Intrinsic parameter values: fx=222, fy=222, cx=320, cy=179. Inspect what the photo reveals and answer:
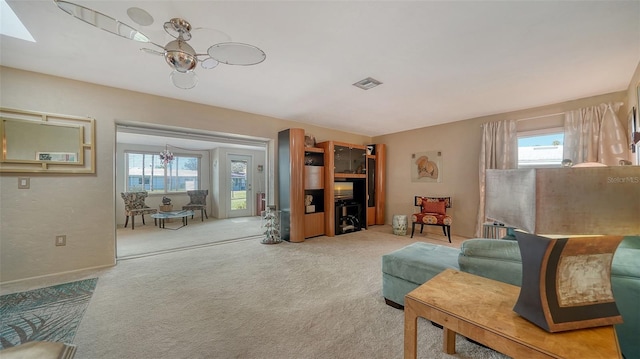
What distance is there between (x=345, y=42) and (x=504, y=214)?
1.87 m

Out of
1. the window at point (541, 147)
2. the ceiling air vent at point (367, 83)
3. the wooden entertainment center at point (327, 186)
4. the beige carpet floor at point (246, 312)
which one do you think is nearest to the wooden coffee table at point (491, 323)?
the beige carpet floor at point (246, 312)

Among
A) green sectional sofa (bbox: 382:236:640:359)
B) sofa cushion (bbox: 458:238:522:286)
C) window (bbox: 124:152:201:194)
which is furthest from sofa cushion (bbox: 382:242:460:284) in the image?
window (bbox: 124:152:201:194)

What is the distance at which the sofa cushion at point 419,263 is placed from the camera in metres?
1.80

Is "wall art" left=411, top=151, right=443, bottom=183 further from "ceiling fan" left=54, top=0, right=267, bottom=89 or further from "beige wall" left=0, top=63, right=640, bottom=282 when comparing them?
"ceiling fan" left=54, top=0, right=267, bottom=89

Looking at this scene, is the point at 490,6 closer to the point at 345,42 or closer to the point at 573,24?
the point at 573,24

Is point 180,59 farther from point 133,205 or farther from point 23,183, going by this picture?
point 133,205

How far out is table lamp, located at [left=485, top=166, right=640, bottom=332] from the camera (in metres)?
0.68

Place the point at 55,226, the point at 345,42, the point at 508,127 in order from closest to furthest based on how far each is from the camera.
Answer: the point at 345,42 < the point at 55,226 < the point at 508,127

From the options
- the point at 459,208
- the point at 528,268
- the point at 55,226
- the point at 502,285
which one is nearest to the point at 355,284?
the point at 502,285

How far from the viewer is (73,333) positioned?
1705 millimetres

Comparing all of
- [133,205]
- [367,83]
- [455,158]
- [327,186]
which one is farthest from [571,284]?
[133,205]

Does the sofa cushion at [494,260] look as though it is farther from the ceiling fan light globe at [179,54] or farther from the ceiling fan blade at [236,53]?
the ceiling fan light globe at [179,54]

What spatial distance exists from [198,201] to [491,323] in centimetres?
751

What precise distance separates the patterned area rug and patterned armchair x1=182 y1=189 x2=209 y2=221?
430cm
